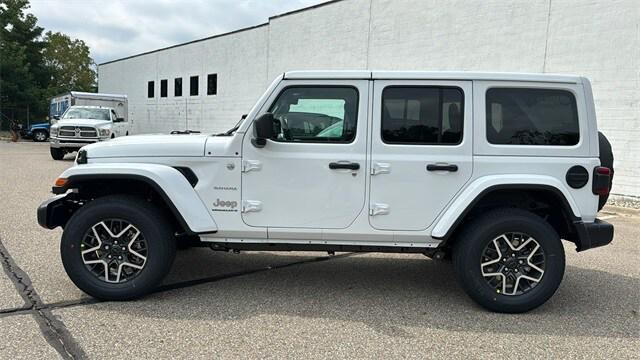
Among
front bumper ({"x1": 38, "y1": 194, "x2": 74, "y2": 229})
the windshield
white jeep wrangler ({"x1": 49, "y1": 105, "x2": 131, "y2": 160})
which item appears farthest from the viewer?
the windshield

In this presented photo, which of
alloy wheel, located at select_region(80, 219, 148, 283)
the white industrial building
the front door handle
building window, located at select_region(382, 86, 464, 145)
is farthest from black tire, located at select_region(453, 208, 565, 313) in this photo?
the white industrial building

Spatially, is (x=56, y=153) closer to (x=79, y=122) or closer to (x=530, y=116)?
(x=79, y=122)

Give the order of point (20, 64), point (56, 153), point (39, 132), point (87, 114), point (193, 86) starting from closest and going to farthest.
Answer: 1. point (56, 153)
2. point (87, 114)
3. point (193, 86)
4. point (39, 132)
5. point (20, 64)

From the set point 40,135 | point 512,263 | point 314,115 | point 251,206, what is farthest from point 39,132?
point 512,263

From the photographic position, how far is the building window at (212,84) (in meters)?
24.7

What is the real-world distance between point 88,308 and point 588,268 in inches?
203

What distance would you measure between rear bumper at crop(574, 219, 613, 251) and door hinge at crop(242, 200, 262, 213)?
2.61 m

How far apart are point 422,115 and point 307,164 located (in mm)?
1049

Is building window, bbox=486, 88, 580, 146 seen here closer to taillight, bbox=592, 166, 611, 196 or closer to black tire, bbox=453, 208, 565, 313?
taillight, bbox=592, 166, 611, 196

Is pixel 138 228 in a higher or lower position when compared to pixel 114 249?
higher

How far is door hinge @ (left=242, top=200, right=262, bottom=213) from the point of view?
4.12 meters

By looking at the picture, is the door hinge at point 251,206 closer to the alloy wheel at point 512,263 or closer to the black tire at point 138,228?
the black tire at point 138,228

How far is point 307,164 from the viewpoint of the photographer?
408 centimetres

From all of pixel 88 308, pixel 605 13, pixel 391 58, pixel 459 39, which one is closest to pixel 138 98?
pixel 391 58
